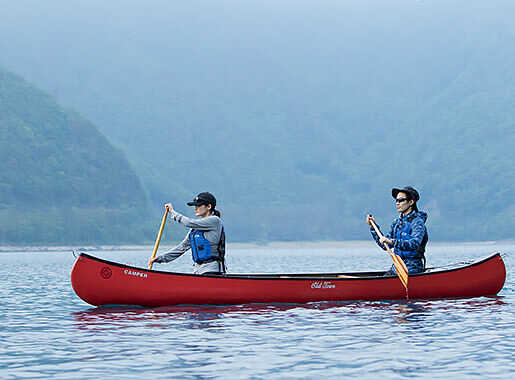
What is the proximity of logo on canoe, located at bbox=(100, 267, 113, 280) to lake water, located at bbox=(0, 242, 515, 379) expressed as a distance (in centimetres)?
83

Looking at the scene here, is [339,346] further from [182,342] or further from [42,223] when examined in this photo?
[42,223]

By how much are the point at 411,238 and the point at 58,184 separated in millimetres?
163408

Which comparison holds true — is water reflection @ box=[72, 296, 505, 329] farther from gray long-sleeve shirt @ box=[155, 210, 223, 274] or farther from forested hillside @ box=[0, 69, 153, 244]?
forested hillside @ box=[0, 69, 153, 244]

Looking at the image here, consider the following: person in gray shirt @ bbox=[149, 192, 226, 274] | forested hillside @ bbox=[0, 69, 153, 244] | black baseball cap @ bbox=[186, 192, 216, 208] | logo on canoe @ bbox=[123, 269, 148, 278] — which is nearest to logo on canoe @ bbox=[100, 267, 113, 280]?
logo on canoe @ bbox=[123, 269, 148, 278]

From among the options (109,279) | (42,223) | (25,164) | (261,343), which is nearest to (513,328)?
(261,343)

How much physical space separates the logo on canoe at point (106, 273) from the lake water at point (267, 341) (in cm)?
83

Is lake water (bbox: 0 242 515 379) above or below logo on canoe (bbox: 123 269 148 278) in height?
below

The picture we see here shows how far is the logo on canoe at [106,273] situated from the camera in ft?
62.1

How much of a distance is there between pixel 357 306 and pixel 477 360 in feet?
24.9

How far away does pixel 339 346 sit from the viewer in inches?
544

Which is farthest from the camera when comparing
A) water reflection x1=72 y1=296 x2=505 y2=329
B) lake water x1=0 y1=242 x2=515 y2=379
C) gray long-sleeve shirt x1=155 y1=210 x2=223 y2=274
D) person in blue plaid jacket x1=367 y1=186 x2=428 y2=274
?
person in blue plaid jacket x1=367 y1=186 x2=428 y2=274

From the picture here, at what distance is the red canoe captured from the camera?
62.3ft

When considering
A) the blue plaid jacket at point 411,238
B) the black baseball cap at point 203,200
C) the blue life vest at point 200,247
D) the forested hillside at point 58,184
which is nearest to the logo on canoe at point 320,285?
the blue plaid jacket at point 411,238

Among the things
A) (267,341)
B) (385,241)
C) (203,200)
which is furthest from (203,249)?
(267,341)
